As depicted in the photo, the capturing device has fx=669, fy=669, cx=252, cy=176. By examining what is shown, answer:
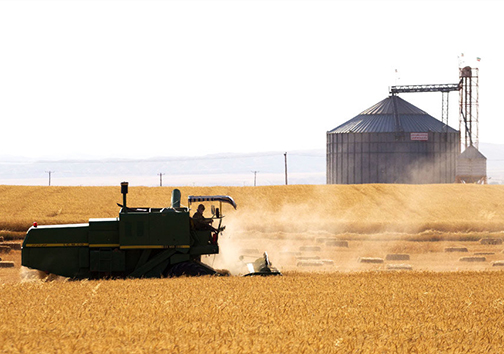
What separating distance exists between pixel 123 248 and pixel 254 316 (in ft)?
27.3

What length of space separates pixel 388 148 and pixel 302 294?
68.8 metres

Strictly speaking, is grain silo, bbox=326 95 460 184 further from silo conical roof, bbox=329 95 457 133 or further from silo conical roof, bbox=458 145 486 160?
silo conical roof, bbox=458 145 486 160

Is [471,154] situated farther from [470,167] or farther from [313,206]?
[313,206]

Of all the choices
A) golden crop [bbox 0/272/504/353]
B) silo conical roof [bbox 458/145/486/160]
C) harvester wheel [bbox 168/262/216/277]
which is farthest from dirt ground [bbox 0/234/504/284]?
silo conical roof [bbox 458/145/486/160]

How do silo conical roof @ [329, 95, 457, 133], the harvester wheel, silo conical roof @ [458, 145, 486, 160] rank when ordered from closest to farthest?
1. the harvester wheel
2. silo conical roof @ [329, 95, 457, 133]
3. silo conical roof @ [458, 145, 486, 160]

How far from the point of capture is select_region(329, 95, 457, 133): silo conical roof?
84750 mm

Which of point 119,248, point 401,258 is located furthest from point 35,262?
point 401,258

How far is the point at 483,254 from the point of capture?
114 ft

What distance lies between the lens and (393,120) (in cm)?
8619

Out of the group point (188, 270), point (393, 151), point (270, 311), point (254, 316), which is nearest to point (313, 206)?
point (393, 151)

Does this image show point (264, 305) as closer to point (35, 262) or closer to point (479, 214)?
point (35, 262)

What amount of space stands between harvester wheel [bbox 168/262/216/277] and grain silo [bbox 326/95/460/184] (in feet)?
210

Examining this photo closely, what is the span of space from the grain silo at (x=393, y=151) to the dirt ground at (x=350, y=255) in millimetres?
41320

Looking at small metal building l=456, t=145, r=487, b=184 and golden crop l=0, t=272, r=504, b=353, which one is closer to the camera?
golden crop l=0, t=272, r=504, b=353
